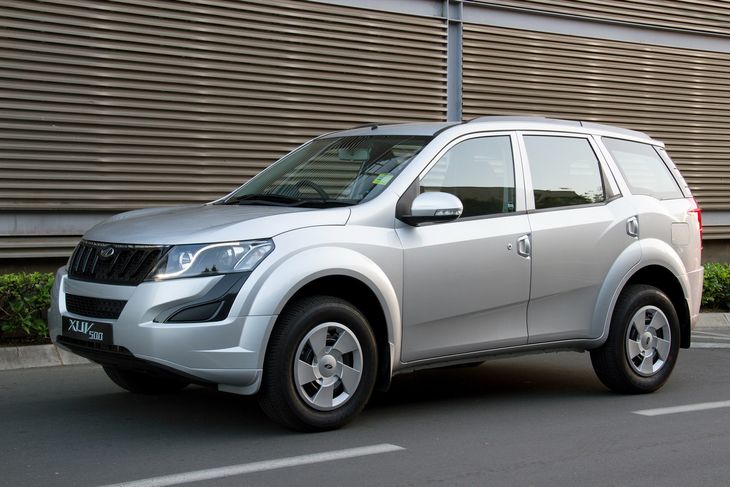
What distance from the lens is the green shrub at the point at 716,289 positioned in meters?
13.0

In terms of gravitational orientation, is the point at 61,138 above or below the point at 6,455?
above

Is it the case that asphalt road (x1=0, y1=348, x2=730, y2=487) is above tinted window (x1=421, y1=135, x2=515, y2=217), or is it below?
below

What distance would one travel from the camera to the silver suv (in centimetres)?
582

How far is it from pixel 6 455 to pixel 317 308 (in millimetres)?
1796

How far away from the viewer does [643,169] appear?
7.95 meters

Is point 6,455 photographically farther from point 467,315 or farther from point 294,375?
point 467,315

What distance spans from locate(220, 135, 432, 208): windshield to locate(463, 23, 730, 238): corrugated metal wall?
6.80m

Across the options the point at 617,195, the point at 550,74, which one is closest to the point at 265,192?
the point at 617,195

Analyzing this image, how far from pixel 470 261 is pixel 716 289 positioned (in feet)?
24.1

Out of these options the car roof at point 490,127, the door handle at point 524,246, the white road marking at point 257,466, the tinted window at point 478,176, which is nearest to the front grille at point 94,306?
the white road marking at point 257,466

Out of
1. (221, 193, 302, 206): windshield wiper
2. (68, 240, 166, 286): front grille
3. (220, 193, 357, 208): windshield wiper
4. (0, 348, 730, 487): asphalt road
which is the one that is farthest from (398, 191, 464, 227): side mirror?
(68, 240, 166, 286): front grille

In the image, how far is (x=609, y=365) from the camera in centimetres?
745

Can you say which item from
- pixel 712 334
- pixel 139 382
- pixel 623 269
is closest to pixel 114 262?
pixel 139 382

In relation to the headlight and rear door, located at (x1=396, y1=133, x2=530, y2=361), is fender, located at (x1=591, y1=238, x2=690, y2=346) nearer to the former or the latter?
rear door, located at (x1=396, y1=133, x2=530, y2=361)
